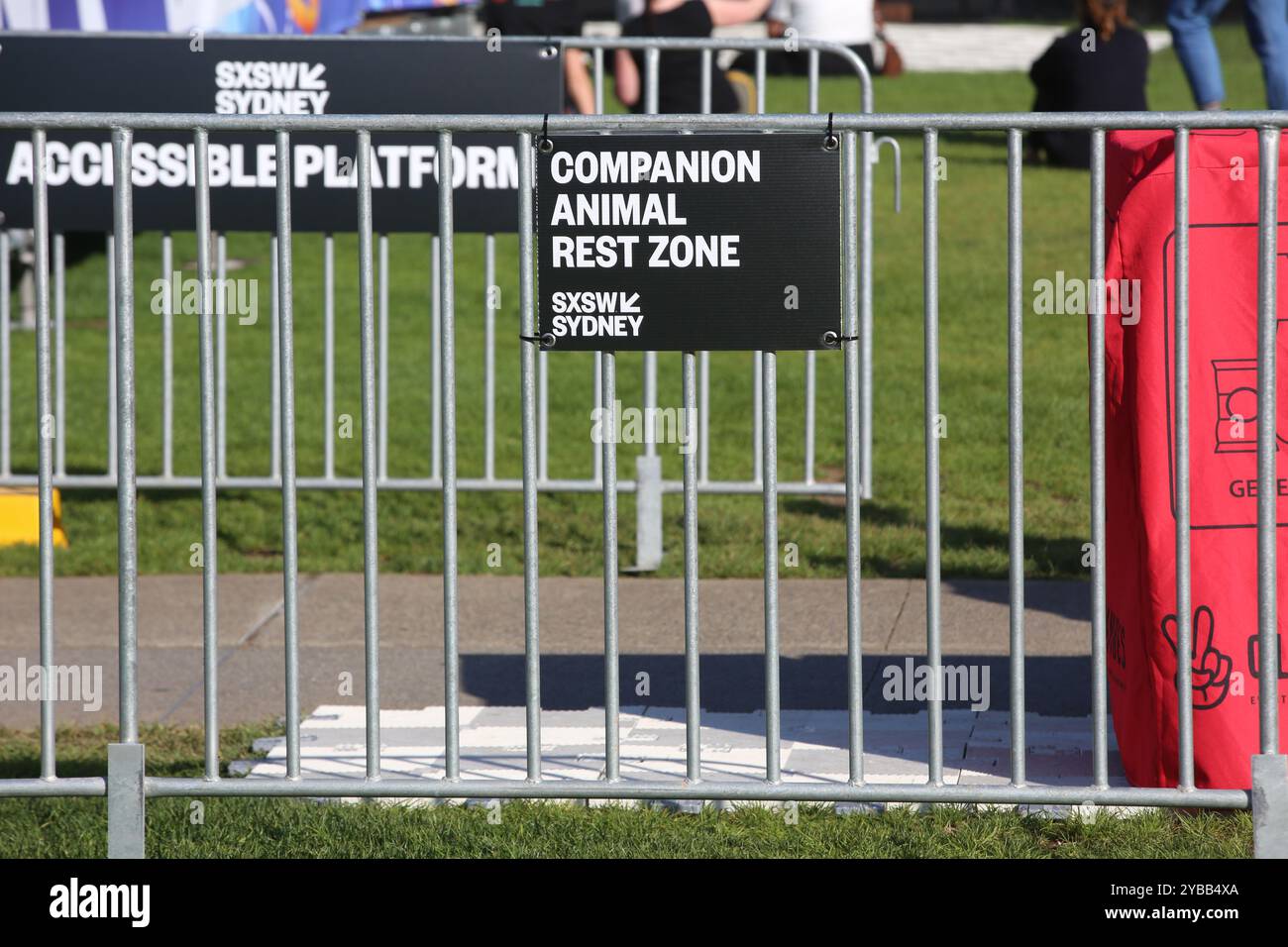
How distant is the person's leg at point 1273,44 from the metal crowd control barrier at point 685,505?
5.11 m

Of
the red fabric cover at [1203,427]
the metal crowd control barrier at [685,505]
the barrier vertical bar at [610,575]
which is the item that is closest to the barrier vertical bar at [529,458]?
the metal crowd control barrier at [685,505]

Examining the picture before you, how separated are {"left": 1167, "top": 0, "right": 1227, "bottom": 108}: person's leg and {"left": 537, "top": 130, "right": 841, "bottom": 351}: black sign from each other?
5.93 metres

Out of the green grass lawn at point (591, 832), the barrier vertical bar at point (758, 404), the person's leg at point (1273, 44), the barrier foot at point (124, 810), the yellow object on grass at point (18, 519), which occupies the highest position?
the person's leg at point (1273, 44)

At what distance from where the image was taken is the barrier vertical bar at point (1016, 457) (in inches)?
170

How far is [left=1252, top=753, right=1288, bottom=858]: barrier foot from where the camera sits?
4215 millimetres

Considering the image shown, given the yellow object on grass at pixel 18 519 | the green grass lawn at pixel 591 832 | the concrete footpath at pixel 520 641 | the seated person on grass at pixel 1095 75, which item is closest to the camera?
the green grass lawn at pixel 591 832

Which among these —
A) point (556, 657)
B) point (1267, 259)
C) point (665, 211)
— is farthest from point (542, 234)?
point (556, 657)

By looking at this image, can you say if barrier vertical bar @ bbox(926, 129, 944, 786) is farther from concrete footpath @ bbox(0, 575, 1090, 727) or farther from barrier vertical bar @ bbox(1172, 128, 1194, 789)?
concrete footpath @ bbox(0, 575, 1090, 727)

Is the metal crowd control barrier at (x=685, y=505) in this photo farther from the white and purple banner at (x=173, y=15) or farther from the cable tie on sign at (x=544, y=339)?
the white and purple banner at (x=173, y=15)

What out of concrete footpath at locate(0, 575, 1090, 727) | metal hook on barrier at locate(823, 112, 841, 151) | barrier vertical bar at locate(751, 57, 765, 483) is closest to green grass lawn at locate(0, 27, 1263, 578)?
barrier vertical bar at locate(751, 57, 765, 483)

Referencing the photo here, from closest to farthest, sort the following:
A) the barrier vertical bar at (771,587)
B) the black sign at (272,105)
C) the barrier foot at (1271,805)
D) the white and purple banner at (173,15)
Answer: the barrier foot at (1271,805) → the barrier vertical bar at (771,587) → the black sign at (272,105) → the white and purple banner at (173,15)

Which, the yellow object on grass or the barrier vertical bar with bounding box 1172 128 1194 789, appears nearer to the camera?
the barrier vertical bar with bounding box 1172 128 1194 789

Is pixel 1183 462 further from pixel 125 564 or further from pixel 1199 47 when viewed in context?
pixel 1199 47

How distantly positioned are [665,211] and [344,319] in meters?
9.01
